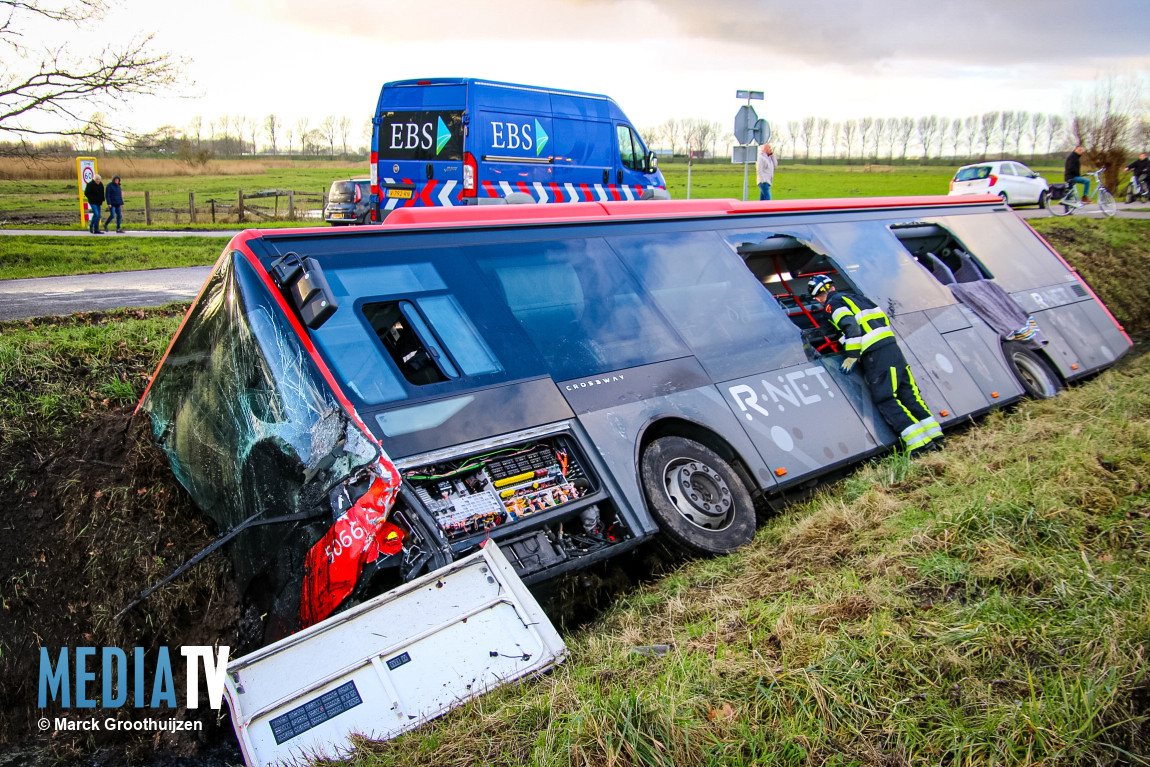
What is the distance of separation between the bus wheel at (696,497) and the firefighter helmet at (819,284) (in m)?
2.13

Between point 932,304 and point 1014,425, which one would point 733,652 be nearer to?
point 1014,425

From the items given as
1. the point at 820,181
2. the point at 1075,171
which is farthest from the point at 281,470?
the point at 820,181

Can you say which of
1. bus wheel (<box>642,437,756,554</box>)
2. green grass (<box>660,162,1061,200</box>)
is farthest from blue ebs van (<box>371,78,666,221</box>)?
green grass (<box>660,162,1061,200</box>)

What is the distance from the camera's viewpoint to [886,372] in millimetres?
5785

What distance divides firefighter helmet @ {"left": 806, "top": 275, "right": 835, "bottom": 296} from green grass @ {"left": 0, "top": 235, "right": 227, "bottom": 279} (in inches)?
387

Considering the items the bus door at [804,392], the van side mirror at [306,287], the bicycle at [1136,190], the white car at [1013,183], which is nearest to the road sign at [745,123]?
the bus door at [804,392]

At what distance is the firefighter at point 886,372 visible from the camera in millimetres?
5758

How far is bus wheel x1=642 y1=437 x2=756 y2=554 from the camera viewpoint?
165 inches

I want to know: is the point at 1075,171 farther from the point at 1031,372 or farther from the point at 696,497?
the point at 696,497

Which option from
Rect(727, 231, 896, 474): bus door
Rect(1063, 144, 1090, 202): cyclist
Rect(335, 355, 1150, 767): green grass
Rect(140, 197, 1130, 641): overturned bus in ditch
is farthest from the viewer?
Rect(1063, 144, 1090, 202): cyclist

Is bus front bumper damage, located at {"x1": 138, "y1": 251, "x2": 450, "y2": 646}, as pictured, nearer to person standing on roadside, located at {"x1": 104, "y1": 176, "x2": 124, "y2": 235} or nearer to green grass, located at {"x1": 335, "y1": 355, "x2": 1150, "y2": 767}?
green grass, located at {"x1": 335, "y1": 355, "x2": 1150, "y2": 767}

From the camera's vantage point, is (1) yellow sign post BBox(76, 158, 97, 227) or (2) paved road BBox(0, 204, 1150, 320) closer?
(2) paved road BBox(0, 204, 1150, 320)

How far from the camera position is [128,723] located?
3.77 metres

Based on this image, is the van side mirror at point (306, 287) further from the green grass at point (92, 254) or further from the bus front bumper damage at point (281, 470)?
the green grass at point (92, 254)
